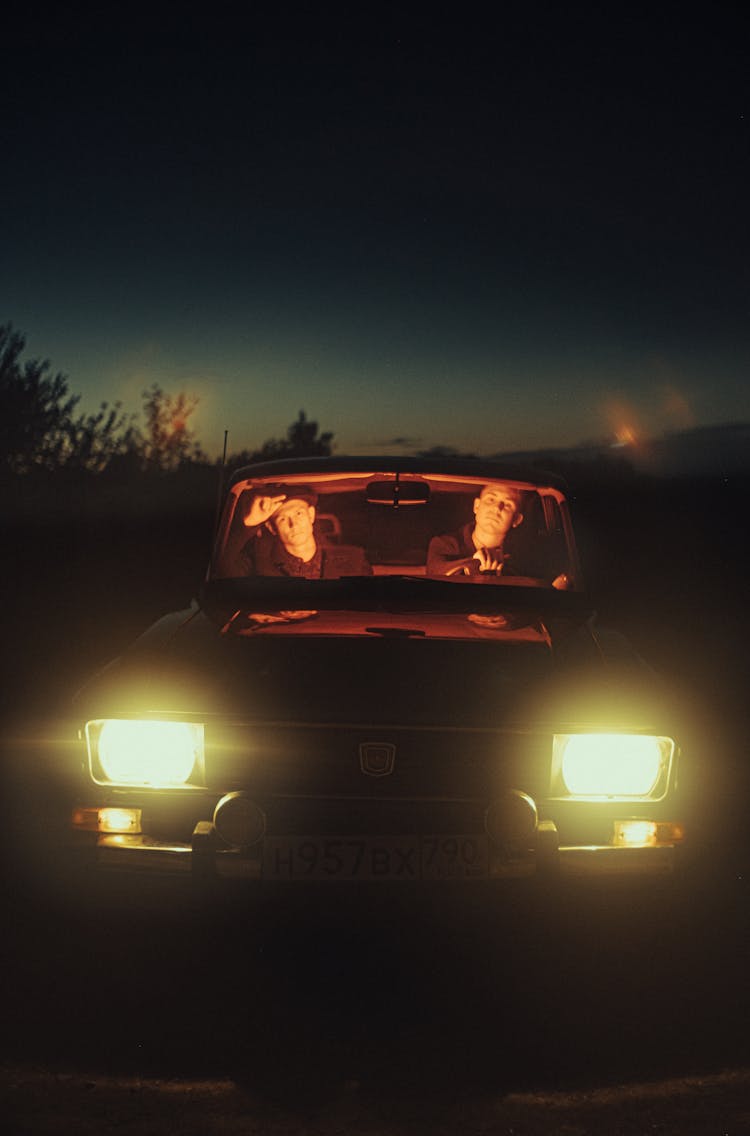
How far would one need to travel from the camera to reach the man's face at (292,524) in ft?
17.2

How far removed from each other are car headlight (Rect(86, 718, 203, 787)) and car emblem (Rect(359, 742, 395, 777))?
0.44 m

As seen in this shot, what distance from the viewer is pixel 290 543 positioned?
5.25 m

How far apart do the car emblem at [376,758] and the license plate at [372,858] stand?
0.18 meters

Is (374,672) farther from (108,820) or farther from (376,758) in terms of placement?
(108,820)

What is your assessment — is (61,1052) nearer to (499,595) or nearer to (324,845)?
(324,845)

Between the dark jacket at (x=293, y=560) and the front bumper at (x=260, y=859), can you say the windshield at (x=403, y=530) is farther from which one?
the front bumper at (x=260, y=859)

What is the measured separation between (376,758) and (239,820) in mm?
392

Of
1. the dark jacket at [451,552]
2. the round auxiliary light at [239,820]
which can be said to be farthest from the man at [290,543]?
the round auxiliary light at [239,820]

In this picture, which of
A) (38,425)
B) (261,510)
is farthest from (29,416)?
(261,510)

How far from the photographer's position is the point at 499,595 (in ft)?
13.8

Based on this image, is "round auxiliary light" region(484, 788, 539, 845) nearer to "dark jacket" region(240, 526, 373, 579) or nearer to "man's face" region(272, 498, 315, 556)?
"dark jacket" region(240, 526, 373, 579)

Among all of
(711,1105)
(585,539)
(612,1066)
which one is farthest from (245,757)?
(585,539)

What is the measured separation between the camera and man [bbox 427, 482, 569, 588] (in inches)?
203

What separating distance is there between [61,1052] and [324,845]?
2.76ft
